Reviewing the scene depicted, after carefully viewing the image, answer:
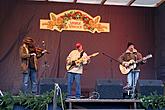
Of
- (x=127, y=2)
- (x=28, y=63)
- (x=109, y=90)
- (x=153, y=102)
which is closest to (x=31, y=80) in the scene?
(x=28, y=63)

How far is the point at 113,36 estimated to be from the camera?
1012 centimetres

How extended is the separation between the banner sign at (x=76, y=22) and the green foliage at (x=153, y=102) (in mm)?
4410

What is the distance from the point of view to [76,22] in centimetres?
1012

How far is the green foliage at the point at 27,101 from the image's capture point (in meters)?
5.77

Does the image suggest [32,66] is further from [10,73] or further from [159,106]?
[159,106]

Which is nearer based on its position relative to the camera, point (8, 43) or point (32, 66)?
point (32, 66)

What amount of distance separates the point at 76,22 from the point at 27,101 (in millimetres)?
4716

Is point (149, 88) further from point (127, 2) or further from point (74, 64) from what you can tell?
point (127, 2)

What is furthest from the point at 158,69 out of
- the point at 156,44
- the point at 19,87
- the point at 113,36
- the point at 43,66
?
the point at 19,87

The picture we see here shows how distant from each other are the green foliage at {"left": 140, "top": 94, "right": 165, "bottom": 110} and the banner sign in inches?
174

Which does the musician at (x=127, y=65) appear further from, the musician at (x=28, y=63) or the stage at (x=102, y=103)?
the musician at (x=28, y=63)

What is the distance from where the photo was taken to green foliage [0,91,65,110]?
5.77 m

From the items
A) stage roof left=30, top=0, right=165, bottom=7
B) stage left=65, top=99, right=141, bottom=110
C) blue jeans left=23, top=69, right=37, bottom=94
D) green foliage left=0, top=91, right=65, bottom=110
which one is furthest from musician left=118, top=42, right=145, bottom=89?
stage roof left=30, top=0, right=165, bottom=7

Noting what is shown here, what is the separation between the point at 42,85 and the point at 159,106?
2204mm
